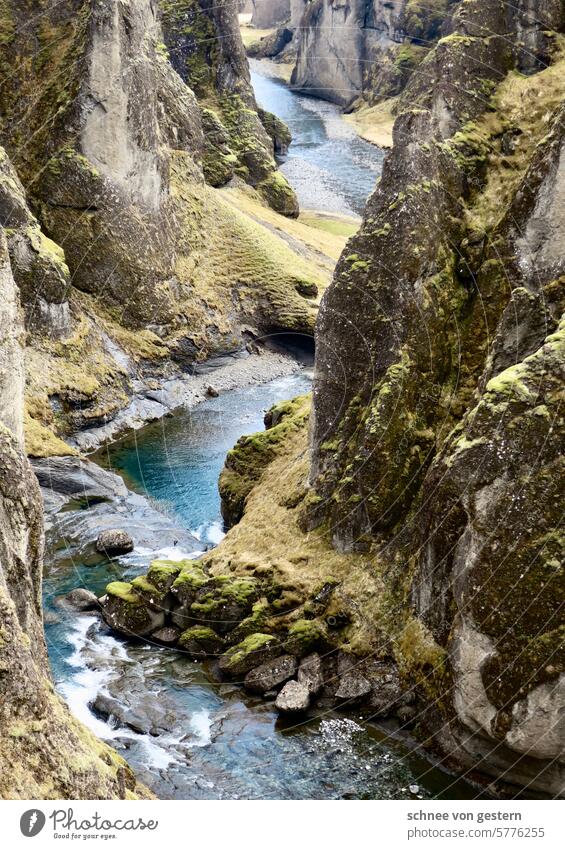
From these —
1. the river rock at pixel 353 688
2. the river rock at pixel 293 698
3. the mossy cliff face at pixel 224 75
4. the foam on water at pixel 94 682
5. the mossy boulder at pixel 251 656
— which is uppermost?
the mossy cliff face at pixel 224 75

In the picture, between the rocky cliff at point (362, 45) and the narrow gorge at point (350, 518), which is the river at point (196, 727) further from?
the rocky cliff at point (362, 45)

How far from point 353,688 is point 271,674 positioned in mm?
3078

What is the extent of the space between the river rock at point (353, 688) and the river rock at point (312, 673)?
2.37 ft

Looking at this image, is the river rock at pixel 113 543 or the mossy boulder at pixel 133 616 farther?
the river rock at pixel 113 543

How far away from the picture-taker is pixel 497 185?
45.0 metres

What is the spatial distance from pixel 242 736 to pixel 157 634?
767cm

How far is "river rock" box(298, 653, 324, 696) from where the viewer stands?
135 ft

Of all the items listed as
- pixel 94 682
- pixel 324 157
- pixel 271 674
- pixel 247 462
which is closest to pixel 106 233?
pixel 247 462

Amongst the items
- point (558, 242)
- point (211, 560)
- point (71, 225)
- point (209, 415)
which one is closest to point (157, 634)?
point (211, 560)

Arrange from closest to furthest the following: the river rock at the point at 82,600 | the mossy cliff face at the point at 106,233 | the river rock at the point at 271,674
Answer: the river rock at the point at 271,674 < the river rock at the point at 82,600 < the mossy cliff face at the point at 106,233

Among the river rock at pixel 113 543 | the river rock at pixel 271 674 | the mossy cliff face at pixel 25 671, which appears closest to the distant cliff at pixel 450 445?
the river rock at pixel 271 674

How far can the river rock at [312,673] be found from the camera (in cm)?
4128

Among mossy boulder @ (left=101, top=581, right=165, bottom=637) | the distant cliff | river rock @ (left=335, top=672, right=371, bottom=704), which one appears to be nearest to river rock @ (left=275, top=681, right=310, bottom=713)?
the distant cliff

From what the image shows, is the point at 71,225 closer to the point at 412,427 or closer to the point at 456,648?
the point at 412,427
